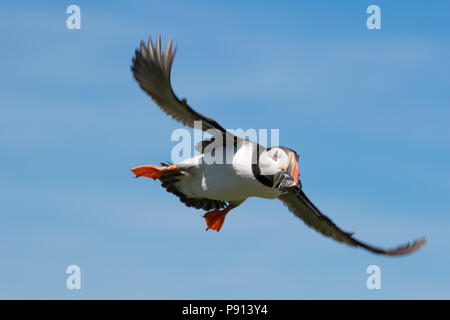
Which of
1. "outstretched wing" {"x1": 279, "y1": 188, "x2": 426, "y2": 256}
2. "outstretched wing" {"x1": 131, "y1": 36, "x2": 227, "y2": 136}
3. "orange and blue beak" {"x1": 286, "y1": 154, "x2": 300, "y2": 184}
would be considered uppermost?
"outstretched wing" {"x1": 131, "y1": 36, "x2": 227, "y2": 136}

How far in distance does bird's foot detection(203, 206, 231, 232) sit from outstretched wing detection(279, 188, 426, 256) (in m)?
1.49

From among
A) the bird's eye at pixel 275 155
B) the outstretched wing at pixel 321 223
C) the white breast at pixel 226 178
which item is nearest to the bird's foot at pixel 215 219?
the white breast at pixel 226 178

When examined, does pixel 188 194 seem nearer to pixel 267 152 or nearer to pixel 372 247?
pixel 267 152

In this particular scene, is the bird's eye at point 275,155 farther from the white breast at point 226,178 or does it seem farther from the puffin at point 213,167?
the white breast at point 226,178

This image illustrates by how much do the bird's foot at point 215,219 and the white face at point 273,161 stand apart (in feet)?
8.26

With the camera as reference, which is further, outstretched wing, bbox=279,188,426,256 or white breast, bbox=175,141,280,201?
outstretched wing, bbox=279,188,426,256

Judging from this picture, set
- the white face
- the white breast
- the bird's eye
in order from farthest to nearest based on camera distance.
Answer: the white breast < the bird's eye < the white face

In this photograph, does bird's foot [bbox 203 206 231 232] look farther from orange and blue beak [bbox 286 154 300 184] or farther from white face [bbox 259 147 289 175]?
orange and blue beak [bbox 286 154 300 184]

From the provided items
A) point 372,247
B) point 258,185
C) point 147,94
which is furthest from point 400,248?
point 147,94

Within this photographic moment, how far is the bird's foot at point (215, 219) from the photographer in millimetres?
16172

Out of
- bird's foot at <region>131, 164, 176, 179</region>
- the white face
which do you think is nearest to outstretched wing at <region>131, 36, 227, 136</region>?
the white face

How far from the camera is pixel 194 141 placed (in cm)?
1507

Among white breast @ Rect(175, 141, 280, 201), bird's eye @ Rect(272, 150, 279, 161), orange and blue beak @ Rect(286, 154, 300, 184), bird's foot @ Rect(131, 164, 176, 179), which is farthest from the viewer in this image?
bird's foot @ Rect(131, 164, 176, 179)

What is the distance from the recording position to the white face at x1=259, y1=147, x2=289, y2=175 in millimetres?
13715
